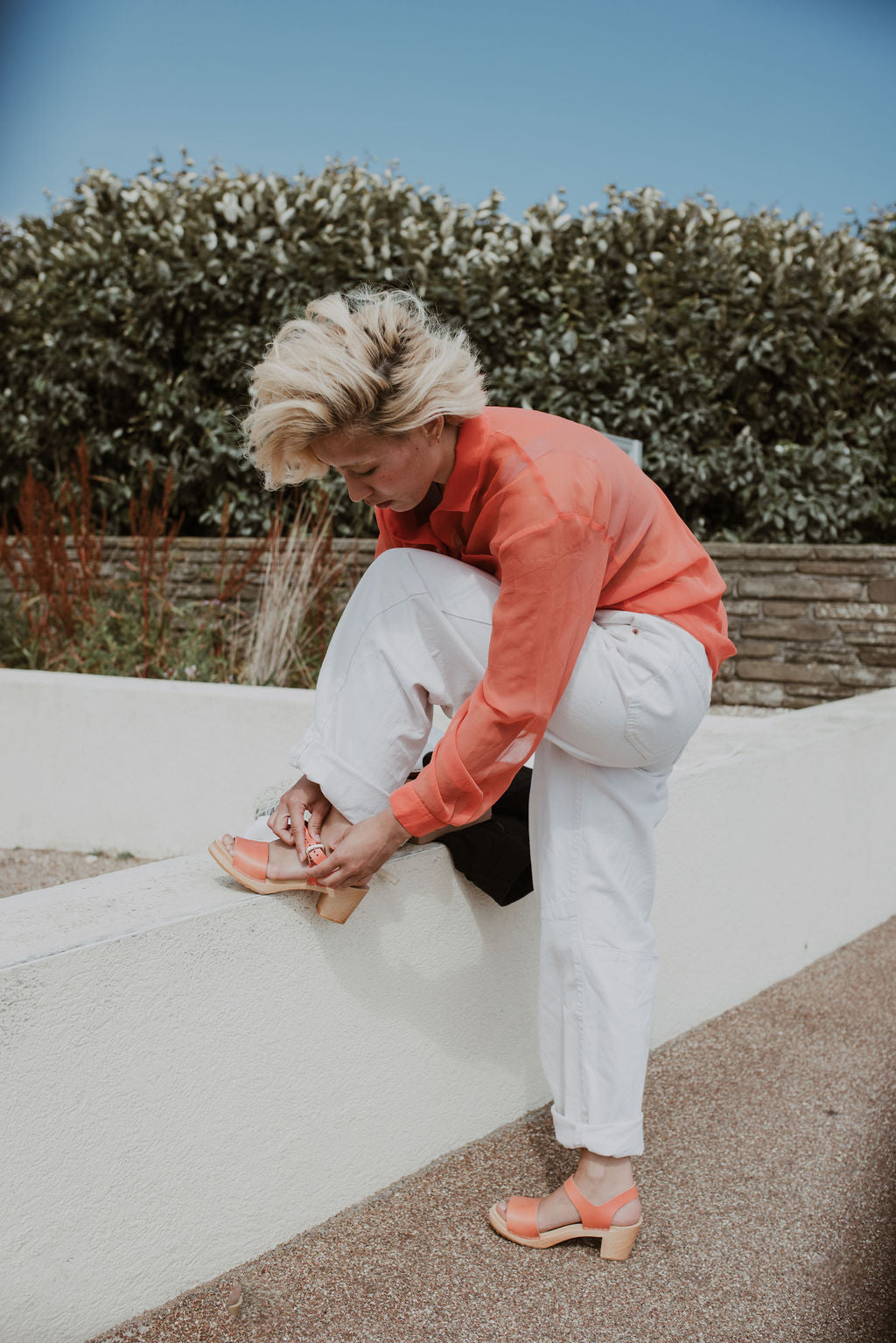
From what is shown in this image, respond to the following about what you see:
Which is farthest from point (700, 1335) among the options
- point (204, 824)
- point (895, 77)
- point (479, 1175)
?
point (895, 77)

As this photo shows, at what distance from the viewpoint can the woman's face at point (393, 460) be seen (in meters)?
1.45

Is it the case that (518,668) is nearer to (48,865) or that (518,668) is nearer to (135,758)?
(135,758)

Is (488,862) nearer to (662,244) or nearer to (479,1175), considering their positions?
(479,1175)

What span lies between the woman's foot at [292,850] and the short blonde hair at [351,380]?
21.5 inches

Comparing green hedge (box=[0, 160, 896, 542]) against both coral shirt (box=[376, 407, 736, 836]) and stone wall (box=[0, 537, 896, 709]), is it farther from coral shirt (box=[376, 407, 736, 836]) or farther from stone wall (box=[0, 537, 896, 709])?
coral shirt (box=[376, 407, 736, 836])

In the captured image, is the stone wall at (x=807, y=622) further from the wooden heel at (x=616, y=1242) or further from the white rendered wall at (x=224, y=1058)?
the wooden heel at (x=616, y=1242)

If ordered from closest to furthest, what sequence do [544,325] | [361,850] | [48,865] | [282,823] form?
[361,850] → [282,823] → [48,865] → [544,325]

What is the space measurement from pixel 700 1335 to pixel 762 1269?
20cm

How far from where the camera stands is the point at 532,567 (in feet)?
4.54

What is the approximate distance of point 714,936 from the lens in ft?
8.14

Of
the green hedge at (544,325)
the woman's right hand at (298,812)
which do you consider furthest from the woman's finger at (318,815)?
the green hedge at (544,325)

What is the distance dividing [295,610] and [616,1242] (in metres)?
3.33

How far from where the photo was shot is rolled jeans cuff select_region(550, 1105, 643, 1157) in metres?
1.62

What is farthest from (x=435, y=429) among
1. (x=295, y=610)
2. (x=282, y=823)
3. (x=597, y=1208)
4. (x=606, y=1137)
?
(x=295, y=610)
